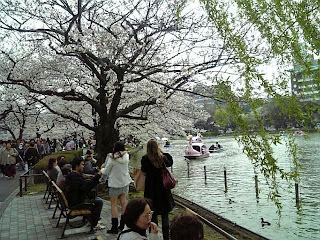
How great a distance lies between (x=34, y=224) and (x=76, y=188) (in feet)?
6.31

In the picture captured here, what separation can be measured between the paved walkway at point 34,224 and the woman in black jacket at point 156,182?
111cm

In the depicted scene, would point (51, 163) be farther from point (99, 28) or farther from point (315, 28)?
point (315, 28)

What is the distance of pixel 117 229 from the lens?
6.14 m

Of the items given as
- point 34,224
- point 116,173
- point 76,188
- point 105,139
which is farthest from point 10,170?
point 116,173

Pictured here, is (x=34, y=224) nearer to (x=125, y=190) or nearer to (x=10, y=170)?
(x=125, y=190)

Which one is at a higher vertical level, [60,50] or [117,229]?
[60,50]

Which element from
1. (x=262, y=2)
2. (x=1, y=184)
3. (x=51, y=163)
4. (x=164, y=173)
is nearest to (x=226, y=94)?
(x=262, y=2)

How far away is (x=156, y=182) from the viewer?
5.25m

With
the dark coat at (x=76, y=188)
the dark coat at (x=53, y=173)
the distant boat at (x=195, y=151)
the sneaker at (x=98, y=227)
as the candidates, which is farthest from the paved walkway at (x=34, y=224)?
the distant boat at (x=195, y=151)

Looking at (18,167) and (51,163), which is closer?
(51,163)

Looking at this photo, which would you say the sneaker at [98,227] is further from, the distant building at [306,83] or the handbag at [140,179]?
the distant building at [306,83]

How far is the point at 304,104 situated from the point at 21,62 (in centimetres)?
1077

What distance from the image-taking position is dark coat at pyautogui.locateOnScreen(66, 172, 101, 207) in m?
5.99

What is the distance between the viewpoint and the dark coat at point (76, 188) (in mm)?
5992
